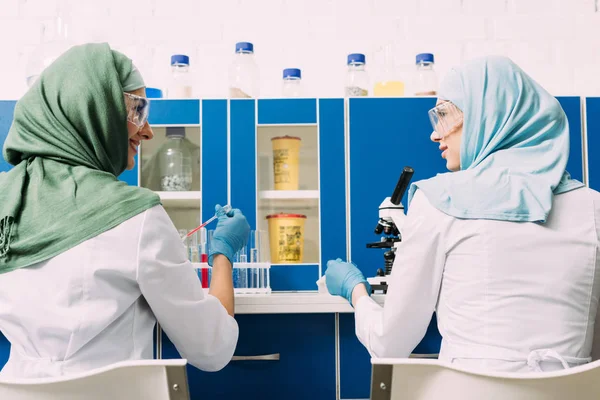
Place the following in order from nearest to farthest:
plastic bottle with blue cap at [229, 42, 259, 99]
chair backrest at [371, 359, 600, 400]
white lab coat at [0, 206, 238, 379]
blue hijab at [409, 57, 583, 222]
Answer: chair backrest at [371, 359, 600, 400] → white lab coat at [0, 206, 238, 379] → blue hijab at [409, 57, 583, 222] → plastic bottle with blue cap at [229, 42, 259, 99]

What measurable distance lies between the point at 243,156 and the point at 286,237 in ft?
1.05

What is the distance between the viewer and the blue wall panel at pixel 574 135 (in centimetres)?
229

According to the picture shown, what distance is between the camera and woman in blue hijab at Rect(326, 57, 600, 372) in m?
1.27

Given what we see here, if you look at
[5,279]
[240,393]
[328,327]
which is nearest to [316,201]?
[328,327]

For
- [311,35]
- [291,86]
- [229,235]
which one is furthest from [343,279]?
[311,35]

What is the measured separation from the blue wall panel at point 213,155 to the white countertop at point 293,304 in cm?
53

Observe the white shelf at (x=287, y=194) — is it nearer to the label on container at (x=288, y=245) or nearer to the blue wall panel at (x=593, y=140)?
the label on container at (x=288, y=245)

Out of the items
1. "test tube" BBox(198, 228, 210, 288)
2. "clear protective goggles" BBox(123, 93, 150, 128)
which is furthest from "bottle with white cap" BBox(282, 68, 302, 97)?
"clear protective goggles" BBox(123, 93, 150, 128)

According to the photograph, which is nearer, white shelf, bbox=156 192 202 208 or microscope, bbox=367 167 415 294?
microscope, bbox=367 167 415 294

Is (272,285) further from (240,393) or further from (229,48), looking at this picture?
(229,48)

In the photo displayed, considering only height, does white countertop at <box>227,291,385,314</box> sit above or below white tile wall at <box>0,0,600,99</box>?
below

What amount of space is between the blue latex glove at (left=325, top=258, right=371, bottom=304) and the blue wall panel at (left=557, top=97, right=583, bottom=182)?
96 centimetres

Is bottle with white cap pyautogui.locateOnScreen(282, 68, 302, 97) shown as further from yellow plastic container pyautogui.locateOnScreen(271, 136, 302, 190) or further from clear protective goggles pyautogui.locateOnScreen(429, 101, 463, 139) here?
clear protective goggles pyautogui.locateOnScreen(429, 101, 463, 139)

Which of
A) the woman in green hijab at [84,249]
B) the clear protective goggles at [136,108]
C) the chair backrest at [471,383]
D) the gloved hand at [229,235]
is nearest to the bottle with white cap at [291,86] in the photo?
the gloved hand at [229,235]
